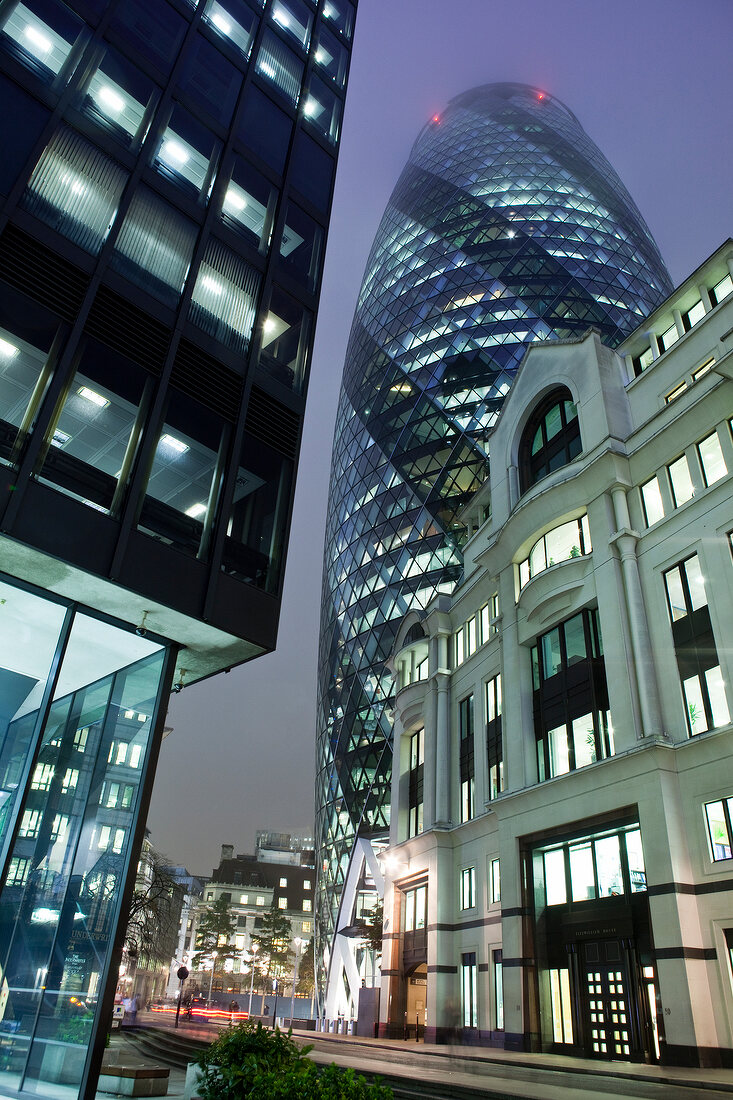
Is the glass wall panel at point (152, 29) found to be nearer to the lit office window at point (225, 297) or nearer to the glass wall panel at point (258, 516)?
the lit office window at point (225, 297)

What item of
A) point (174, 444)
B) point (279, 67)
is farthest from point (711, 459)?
point (174, 444)

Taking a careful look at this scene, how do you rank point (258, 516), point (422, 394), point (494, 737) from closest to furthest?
1. point (258, 516)
2. point (494, 737)
3. point (422, 394)

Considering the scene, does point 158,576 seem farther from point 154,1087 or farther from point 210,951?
point 210,951

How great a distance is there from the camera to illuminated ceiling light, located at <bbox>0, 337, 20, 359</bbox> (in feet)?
33.4

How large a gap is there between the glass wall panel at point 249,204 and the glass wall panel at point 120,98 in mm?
1861

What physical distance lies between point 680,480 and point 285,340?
14.0 meters

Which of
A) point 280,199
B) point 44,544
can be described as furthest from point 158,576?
point 280,199

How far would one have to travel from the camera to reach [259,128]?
15.8 m

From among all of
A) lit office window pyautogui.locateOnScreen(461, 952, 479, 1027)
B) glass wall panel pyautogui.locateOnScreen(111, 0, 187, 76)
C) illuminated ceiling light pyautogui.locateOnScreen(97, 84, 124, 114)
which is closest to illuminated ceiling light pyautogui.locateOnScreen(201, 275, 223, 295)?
illuminated ceiling light pyautogui.locateOnScreen(97, 84, 124, 114)

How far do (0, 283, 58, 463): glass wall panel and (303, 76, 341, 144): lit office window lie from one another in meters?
10.4

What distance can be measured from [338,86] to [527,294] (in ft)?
175

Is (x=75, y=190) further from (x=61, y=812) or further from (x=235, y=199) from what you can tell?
(x=61, y=812)

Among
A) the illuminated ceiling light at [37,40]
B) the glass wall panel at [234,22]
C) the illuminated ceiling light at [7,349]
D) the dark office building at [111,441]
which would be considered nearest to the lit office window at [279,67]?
the glass wall panel at [234,22]

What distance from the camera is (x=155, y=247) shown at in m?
12.6
